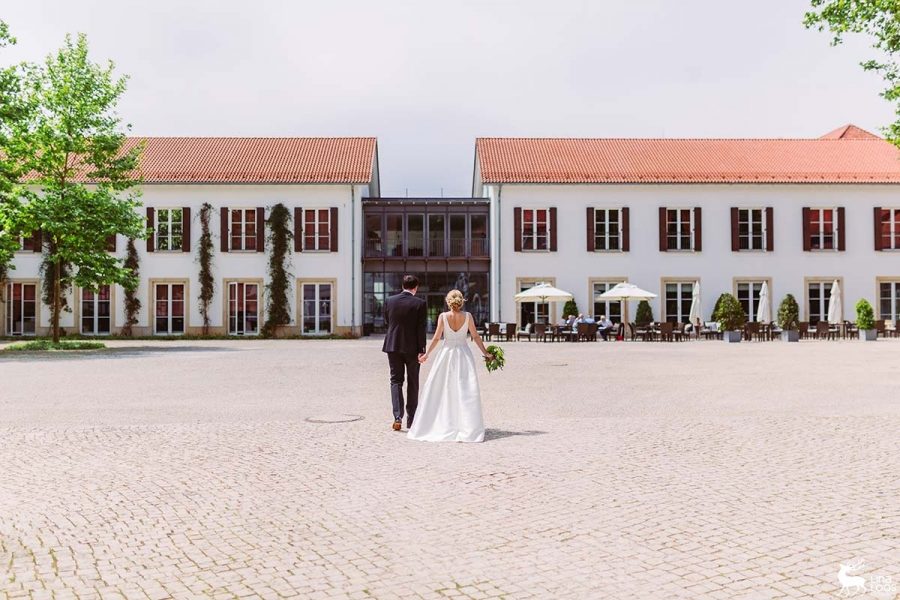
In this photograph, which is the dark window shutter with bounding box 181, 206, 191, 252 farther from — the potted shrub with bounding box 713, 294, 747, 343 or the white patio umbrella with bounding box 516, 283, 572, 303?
the potted shrub with bounding box 713, 294, 747, 343

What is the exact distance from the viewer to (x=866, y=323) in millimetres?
31016

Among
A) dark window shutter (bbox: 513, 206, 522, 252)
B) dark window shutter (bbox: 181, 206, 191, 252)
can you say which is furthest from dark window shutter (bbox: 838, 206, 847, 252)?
dark window shutter (bbox: 181, 206, 191, 252)

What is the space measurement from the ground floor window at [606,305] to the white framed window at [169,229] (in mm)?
17576

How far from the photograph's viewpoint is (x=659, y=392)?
13078 mm

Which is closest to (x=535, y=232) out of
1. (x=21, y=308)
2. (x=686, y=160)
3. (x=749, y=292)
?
(x=686, y=160)

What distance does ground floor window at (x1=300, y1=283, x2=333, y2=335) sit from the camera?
3609 cm

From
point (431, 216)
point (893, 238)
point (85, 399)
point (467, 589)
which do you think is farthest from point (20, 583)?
point (893, 238)

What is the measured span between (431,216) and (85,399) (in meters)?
25.9

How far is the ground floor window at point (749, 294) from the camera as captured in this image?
119 feet

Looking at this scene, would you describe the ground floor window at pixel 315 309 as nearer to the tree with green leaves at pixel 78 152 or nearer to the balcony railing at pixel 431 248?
the balcony railing at pixel 431 248

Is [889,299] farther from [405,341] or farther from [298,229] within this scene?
[405,341]

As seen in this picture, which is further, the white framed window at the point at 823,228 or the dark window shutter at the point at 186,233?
the white framed window at the point at 823,228

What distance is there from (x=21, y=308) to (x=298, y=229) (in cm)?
1208

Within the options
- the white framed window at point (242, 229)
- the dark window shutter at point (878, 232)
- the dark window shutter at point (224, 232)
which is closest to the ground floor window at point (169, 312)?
the dark window shutter at point (224, 232)
